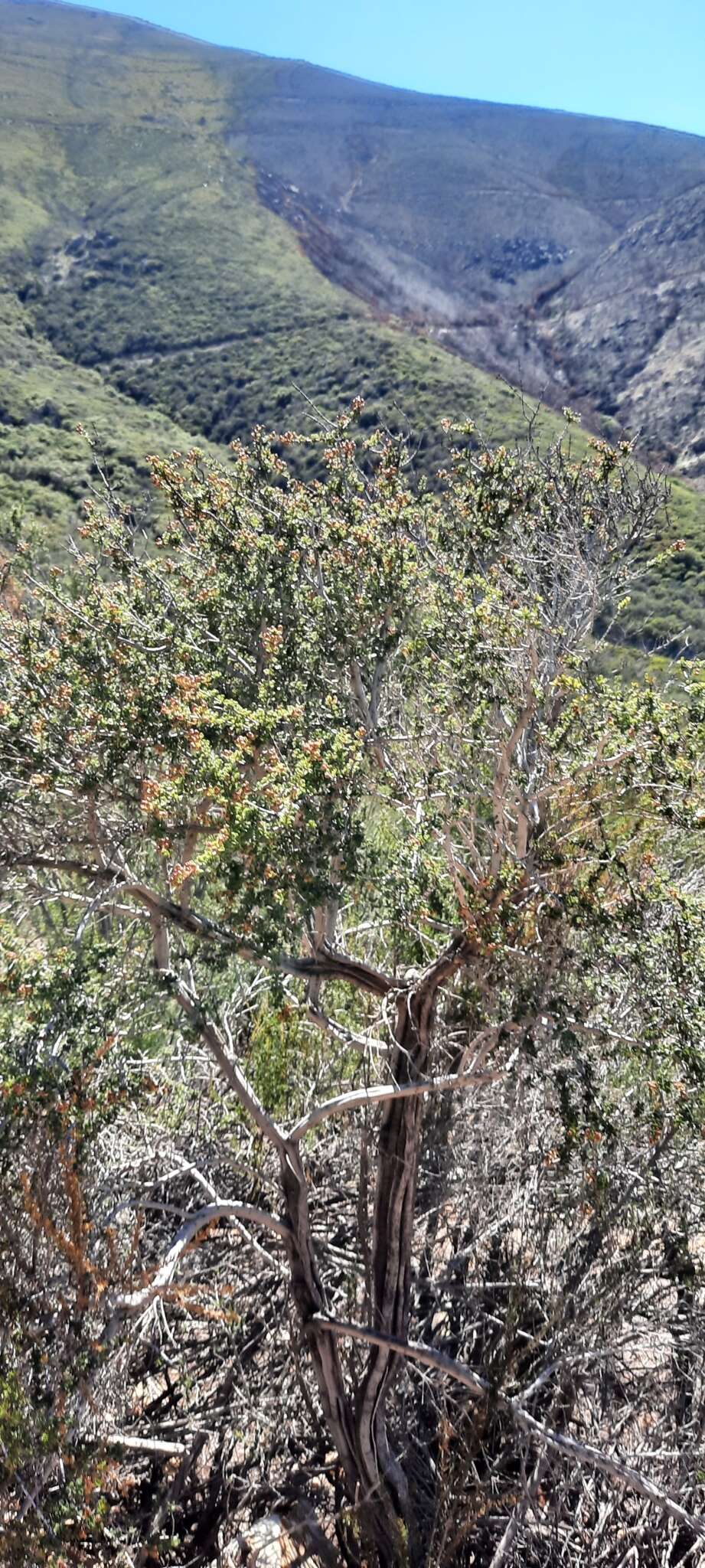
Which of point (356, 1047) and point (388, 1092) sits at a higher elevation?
point (388, 1092)

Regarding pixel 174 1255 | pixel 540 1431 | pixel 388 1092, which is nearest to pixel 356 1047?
pixel 388 1092

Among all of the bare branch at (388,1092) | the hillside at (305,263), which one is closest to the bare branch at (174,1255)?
the bare branch at (388,1092)

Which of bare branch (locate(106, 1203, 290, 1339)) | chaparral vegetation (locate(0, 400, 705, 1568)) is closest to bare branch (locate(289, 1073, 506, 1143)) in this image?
chaparral vegetation (locate(0, 400, 705, 1568))

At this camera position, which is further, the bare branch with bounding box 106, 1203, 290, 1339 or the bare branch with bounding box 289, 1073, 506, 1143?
the bare branch with bounding box 289, 1073, 506, 1143

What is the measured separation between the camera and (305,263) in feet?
97.7

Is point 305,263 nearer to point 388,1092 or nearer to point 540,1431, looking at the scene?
point 388,1092

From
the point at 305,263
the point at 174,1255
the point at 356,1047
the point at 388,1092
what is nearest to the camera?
the point at 174,1255

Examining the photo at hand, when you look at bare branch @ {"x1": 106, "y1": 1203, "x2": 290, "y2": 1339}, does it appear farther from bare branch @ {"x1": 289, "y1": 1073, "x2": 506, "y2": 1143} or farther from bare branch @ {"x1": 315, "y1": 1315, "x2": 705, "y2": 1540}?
bare branch @ {"x1": 315, "y1": 1315, "x2": 705, "y2": 1540}

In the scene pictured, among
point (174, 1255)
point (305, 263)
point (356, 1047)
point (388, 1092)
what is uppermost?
point (305, 263)

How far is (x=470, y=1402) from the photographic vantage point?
4664 millimetres

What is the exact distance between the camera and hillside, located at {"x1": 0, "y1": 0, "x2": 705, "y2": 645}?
1452 cm

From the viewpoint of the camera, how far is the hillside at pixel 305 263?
14.5 metres

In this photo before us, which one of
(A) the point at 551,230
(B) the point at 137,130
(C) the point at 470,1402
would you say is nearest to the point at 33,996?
(C) the point at 470,1402

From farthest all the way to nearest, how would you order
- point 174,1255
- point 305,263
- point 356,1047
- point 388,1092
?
1. point 305,263
2. point 356,1047
3. point 388,1092
4. point 174,1255
